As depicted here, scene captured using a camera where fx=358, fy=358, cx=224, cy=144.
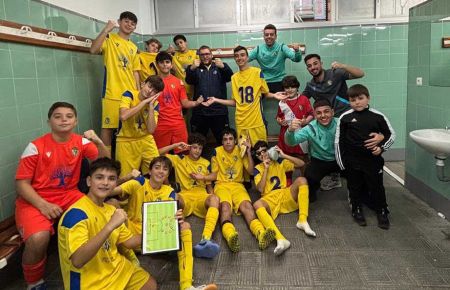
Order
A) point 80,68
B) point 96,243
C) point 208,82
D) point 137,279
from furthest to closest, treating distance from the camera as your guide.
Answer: point 208,82 → point 80,68 → point 137,279 → point 96,243

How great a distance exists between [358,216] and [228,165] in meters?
1.23

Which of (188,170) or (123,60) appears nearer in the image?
(188,170)

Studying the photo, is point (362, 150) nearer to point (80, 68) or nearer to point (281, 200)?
point (281, 200)

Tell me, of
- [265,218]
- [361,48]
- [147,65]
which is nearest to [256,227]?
[265,218]

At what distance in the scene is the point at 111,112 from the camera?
3389 mm

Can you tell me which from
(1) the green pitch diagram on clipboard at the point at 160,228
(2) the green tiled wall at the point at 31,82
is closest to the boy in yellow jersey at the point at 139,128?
(2) the green tiled wall at the point at 31,82

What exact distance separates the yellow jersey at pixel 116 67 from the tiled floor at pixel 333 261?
Result: 1.46m

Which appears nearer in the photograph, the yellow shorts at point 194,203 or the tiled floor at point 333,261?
the tiled floor at point 333,261

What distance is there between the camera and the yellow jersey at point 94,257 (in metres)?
1.68

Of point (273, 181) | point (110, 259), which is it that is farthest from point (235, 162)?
point (110, 259)

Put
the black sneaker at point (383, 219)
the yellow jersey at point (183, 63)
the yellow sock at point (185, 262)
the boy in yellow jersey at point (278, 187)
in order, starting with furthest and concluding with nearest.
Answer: the yellow jersey at point (183, 63)
the boy in yellow jersey at point (278, 187)
the black sneaker at point (383, 219)
the yellow sock at point (185, 262)

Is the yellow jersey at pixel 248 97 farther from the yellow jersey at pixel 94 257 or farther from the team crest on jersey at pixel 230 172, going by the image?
the yellow jersey at pixel 94 257

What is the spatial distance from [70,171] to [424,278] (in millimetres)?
2361

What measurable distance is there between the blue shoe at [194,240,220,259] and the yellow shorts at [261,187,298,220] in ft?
2.71
